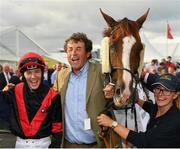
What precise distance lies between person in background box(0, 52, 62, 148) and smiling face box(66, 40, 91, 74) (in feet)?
0.94

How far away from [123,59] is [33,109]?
0.93m

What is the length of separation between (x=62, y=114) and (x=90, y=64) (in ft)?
1.83

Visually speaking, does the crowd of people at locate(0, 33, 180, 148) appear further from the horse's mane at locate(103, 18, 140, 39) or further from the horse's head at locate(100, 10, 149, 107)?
the horse's mane at locate(103, 18, 140, 39)

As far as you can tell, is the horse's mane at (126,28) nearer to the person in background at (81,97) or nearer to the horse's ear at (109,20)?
the horse's ear at (109,20)

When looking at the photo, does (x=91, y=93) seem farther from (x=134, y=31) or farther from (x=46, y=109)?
(x=134, y=31)

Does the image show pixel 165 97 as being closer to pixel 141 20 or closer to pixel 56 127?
pixel 141 20

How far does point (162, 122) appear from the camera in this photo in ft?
9.16

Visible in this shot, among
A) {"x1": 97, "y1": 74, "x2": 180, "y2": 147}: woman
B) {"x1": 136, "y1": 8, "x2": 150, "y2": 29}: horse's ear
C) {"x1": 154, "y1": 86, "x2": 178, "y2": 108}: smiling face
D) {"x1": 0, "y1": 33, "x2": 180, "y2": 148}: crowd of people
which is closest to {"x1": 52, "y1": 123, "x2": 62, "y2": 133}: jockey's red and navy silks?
{"x1": 0, "y1": 33, "x2": 180, "y2": 148}: crowd of people

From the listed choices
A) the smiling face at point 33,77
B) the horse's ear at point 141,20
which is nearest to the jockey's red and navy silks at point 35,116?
the smiling face at point 33,77

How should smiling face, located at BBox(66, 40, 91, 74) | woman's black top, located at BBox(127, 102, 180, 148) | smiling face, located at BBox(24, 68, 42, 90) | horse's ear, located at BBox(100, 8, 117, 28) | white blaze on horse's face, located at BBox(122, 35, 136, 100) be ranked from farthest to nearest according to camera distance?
1. horse's ear, located at BBox(100, 8, 117, 28)
2. smiling face, located at BBox(66, 40, 91, 74)
3. smiling face, located at BBox(24, 68, 42, 90)
4. white blaze on horse's face, located at BBox(122, 35, 136, 100)
5. woman's black top, located at BBox(127, 102, 180, 148)

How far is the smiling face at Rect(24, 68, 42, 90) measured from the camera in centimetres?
302

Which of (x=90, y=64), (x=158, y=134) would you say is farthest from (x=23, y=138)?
(x=158, y=134)

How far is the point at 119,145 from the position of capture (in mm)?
3170

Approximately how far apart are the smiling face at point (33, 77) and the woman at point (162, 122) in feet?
2.09
